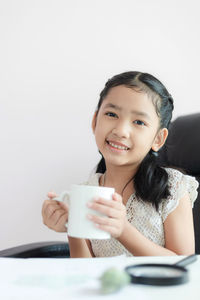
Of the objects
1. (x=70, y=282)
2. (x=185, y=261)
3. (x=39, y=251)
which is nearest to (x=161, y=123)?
(x=39, y=251)

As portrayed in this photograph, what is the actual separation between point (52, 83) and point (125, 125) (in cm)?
60

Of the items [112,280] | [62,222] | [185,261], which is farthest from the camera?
[62,222]

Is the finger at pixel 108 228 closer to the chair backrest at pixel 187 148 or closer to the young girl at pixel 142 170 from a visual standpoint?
the young girl at pixel 142 170

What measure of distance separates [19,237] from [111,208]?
97 centimetres

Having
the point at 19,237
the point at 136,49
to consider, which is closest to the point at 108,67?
the point at 136,49

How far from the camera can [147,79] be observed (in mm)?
1126

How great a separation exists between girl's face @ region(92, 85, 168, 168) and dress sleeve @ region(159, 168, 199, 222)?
0.12 metres

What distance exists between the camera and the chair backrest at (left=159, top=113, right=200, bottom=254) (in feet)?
4.18

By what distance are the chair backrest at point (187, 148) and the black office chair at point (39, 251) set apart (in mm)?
446

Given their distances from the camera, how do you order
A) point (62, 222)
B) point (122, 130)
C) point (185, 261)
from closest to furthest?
point (185, 261)
point (62, 222)
point (122, 130)

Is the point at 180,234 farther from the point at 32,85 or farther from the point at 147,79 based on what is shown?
the point at 32,85

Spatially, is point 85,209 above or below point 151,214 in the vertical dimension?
above

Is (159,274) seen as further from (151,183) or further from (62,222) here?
(151,183)

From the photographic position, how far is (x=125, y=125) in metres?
1.05
